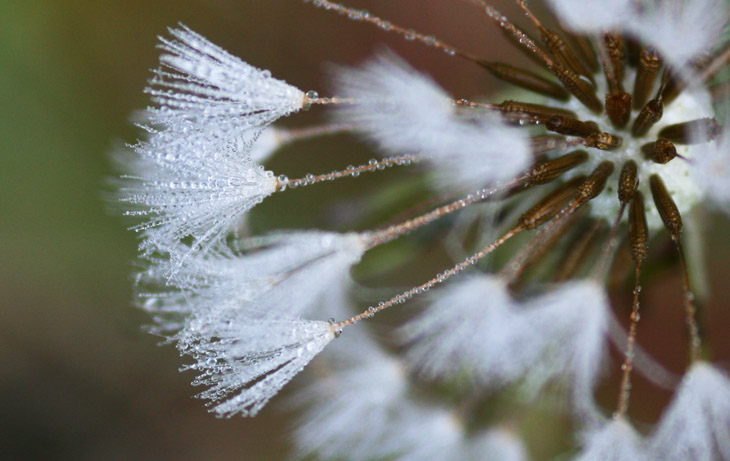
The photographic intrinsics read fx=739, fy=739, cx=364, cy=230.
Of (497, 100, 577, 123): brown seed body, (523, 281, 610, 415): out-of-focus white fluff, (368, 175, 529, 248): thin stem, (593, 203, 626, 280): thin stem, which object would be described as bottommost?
(523, 281, 610, 415): out-of-focus white fluff

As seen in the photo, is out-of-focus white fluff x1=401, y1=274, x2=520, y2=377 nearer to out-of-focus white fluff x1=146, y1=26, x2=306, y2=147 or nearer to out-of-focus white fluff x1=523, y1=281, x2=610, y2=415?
out-of-focus white fluff x1=523, y1=281, x2=610, y2=415

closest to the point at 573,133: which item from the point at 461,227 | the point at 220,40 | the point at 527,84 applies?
the point at 527,84

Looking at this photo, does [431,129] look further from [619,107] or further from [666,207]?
[666,207]

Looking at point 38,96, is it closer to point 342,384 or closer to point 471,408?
point 342,384

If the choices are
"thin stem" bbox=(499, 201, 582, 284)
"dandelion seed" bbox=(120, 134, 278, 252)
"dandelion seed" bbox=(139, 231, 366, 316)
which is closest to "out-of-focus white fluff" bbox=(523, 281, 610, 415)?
"thin stem" bbox=(499, 201, 582, 284)

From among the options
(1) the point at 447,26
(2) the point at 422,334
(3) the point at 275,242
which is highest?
(1) the point at 447,26

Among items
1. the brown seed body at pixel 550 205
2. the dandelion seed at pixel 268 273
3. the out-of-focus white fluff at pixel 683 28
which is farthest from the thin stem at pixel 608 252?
the dandelion seed at pixel 268 273

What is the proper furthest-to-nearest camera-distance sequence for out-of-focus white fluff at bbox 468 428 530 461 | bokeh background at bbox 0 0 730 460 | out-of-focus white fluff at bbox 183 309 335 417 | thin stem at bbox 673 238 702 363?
bokeh background at bbox 0 0 730 460 < out-of-focus white fluff at bbox 468 428 530 461 < thin stem at bbox 673 238 702 363 < out-of-focus white fluff at bbox 183 309 335 417
